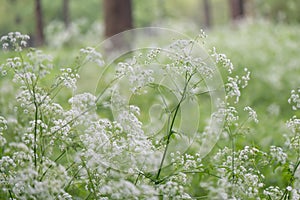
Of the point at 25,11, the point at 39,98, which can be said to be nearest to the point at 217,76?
the point at 39,98

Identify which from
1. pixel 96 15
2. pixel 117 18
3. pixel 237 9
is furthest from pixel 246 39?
pixel 96 15

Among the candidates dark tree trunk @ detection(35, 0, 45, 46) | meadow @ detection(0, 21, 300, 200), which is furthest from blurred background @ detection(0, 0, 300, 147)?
meadow @ detection(0, 21, 300, 200)

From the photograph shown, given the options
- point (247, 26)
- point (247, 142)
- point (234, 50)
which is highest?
point (247, 26)

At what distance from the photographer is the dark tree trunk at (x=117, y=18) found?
382 inches

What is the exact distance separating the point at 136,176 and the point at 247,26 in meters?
12.5

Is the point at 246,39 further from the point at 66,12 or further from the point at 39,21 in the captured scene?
the point at 66,12

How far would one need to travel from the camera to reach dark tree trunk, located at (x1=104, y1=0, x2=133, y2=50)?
9703 mm

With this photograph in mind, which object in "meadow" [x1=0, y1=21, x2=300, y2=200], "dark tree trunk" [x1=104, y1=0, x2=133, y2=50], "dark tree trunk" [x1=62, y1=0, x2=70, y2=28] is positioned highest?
"dark tree trunk" [x1=62, y1=0, x2=70, y2=28]

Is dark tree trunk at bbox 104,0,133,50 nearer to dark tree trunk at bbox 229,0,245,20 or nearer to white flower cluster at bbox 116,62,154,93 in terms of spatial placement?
white flower cluster at bbox 116,62,154,93

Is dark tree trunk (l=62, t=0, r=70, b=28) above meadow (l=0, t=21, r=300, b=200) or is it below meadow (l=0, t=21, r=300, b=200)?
above

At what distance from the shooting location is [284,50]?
413 inches

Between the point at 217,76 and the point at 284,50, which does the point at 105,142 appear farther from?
the point at 284,50

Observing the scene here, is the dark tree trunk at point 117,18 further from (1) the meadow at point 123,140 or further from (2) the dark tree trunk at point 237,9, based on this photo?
(2) the dark tree trunk at point 237,9

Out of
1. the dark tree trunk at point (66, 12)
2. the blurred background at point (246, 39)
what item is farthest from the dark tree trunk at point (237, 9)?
the dark tree trunk at point (66, 12)
